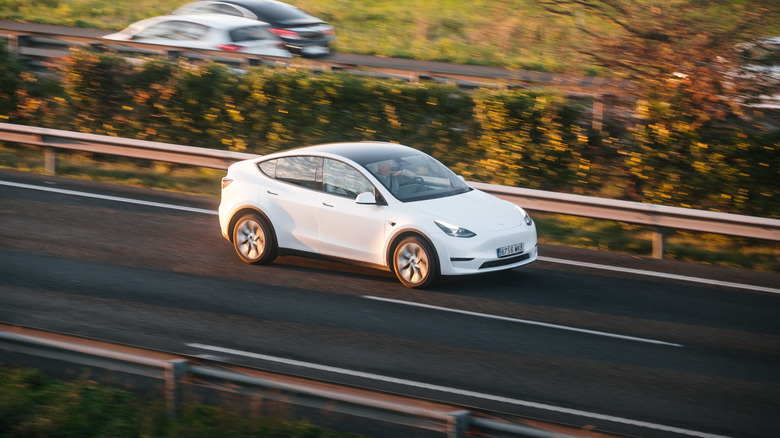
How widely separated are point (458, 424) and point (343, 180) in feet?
19.5

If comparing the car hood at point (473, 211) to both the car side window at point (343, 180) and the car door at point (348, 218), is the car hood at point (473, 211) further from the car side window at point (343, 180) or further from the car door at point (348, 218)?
the car side window at point (343, 180)

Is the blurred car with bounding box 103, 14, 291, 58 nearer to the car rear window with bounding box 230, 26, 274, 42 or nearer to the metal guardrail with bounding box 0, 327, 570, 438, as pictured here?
the car rear window with bounding box 230, 26, 274, 42

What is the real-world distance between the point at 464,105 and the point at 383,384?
27.2 ft

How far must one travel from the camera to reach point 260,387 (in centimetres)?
555

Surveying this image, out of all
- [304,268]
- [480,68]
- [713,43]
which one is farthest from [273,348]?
[480,68]

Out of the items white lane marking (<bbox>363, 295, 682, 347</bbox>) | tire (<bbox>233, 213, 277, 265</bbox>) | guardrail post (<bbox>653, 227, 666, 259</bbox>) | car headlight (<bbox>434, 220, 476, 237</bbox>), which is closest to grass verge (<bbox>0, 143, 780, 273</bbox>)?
guardrail post (<bbox>653, 227, 666, 259</bbox>)

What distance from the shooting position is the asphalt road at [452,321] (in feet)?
24.7

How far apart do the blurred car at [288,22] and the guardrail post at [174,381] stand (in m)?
16.0

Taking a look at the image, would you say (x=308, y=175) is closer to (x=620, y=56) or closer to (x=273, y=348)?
(x=273, y=348)

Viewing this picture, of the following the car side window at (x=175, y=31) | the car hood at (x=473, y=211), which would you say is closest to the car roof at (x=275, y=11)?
the car side window at (x=175, y=31)

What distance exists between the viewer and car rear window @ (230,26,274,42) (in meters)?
20.1

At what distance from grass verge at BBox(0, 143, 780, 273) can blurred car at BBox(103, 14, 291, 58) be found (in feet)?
13.5

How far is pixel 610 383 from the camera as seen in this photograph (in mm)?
7773

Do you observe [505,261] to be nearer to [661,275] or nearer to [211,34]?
[661,275]
